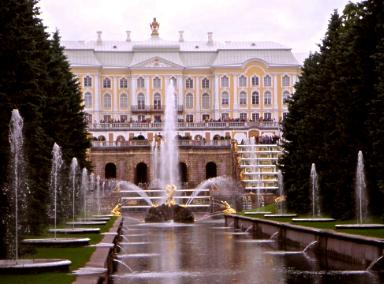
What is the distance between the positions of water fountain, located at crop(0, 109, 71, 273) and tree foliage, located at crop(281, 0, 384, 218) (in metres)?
11.4

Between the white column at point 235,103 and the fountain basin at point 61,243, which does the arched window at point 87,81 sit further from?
the fountain basin at point 61,243

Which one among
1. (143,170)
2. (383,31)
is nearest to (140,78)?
(143,170)

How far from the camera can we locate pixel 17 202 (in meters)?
17.1

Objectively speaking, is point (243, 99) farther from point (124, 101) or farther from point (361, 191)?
point (361, 191)

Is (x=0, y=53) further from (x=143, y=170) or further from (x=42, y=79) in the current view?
(x=143, y=170)

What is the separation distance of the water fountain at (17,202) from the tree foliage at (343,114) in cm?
1141

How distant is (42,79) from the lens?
86.5ft

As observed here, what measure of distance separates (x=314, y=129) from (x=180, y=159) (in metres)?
46.1

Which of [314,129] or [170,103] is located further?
[170,103]

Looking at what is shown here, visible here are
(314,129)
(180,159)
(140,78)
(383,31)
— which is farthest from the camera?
(140,78)

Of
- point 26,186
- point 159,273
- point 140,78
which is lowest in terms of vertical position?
point 159,273

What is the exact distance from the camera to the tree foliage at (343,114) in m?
29.0

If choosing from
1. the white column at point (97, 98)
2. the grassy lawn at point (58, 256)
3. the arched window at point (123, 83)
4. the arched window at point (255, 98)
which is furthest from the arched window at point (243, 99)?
the grassy lawn at point (58, 256)

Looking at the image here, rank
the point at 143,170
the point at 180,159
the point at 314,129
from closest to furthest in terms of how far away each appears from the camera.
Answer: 1. the point at 314,129
2. the point at 180,159
3. the point at 143,170
